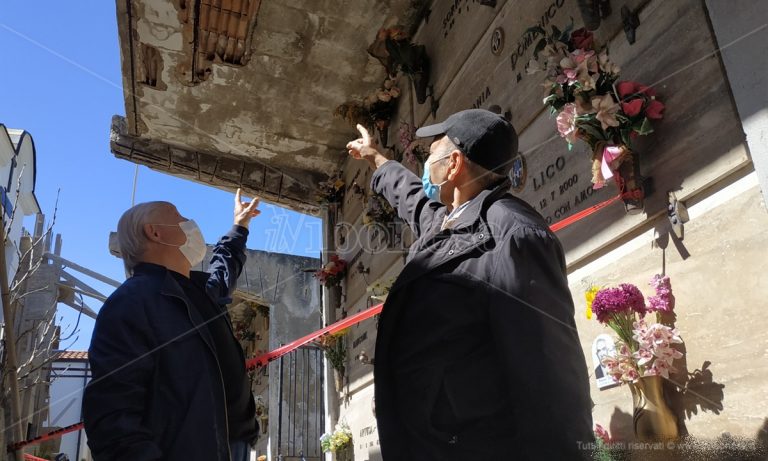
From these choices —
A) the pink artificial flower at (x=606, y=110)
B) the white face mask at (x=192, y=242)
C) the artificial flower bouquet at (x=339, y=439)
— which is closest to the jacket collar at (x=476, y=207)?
the pink artificial flower at (x=606, y=110)

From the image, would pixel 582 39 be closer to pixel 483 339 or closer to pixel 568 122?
pixel 568 122

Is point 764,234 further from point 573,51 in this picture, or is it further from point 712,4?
point 573,51

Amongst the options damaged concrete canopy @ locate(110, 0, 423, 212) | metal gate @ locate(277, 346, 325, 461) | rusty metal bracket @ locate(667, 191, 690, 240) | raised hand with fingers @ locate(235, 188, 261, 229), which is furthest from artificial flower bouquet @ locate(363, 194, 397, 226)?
metal gate @ locate(277, 346, 325, 461)

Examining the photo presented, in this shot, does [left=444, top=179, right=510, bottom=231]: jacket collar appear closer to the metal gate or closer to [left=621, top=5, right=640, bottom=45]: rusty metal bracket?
[left=621, top=5, right=640, bottom=45]: rusty metal bracket

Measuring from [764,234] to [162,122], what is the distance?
6844 mm

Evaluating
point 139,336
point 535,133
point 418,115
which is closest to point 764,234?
point 535,133

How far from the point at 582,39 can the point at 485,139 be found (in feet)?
3.45

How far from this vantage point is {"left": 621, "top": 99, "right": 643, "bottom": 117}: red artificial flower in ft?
8.41

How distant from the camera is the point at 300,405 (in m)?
12.5

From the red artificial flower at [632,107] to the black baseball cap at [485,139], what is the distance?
68 centimetres

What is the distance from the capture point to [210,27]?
5848 mm

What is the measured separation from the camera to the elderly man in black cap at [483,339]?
4.97 feet

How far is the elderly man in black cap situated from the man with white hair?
23.2 inches

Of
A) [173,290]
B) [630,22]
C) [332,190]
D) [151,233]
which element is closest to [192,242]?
[151,233]
